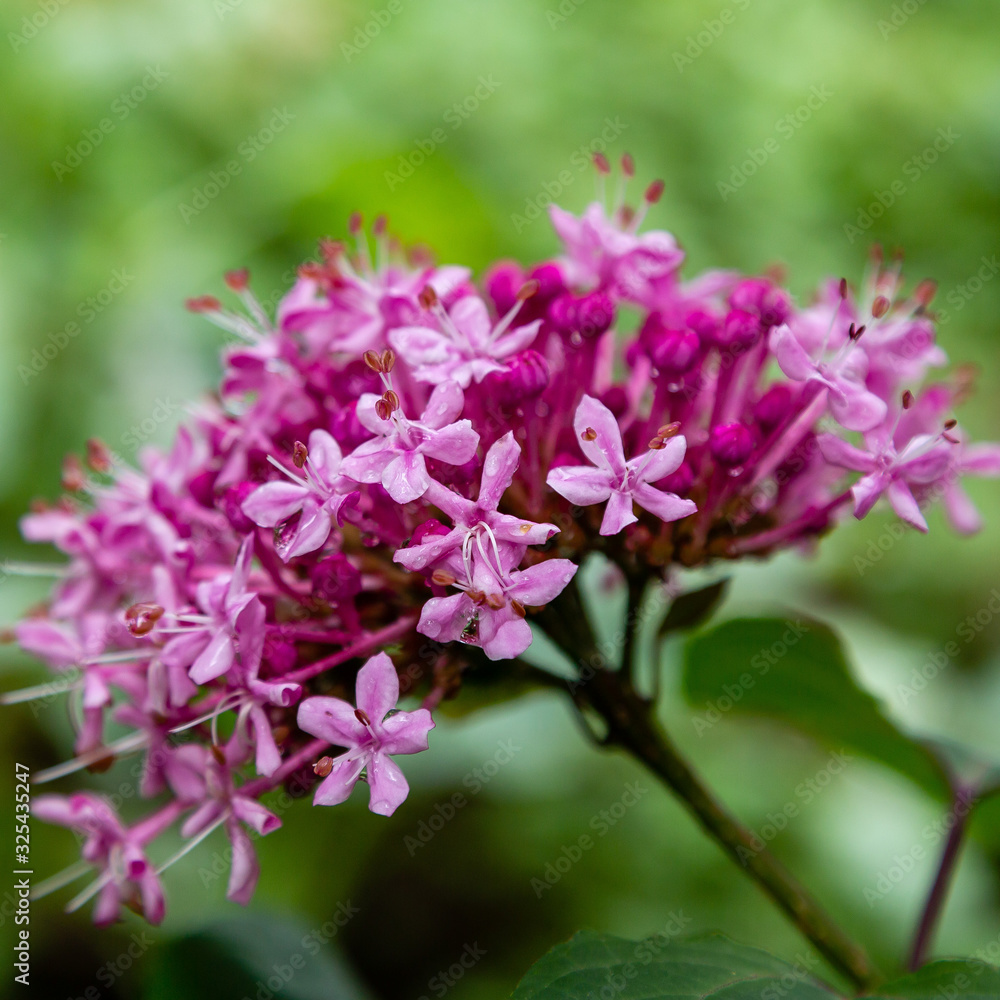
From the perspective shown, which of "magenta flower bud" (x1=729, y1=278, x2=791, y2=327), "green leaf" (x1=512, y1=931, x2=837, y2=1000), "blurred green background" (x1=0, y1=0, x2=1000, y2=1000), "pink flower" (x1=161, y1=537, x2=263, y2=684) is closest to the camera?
"green leaf" (x1=512, y1=931, x2=837, y2=1000)

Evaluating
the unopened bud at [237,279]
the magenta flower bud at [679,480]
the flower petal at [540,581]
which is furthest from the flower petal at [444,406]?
the unopened bud at [237,279]

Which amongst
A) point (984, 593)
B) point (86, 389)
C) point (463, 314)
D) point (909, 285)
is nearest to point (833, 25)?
point (909, 285)

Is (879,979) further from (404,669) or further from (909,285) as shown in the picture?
(909,285)

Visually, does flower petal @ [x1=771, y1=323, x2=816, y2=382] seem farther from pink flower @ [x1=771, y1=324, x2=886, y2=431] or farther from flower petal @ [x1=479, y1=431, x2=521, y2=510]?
flower petal @ [x1=479, y1=431, x2=521, y2=510]

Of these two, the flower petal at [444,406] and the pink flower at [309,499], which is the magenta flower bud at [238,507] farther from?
the flower petal at [444,406]

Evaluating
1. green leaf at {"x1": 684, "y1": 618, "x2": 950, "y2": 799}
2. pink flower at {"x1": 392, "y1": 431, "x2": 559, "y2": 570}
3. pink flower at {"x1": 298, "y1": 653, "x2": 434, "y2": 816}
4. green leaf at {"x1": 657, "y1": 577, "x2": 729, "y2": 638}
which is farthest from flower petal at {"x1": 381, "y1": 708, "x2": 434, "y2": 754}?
green leaf at {"x1": 684, "y1": 618, "x2": 950, "y2": 799}

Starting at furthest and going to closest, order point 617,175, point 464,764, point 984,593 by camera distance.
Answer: point 617,175 → point 984,593 → point 464,764
